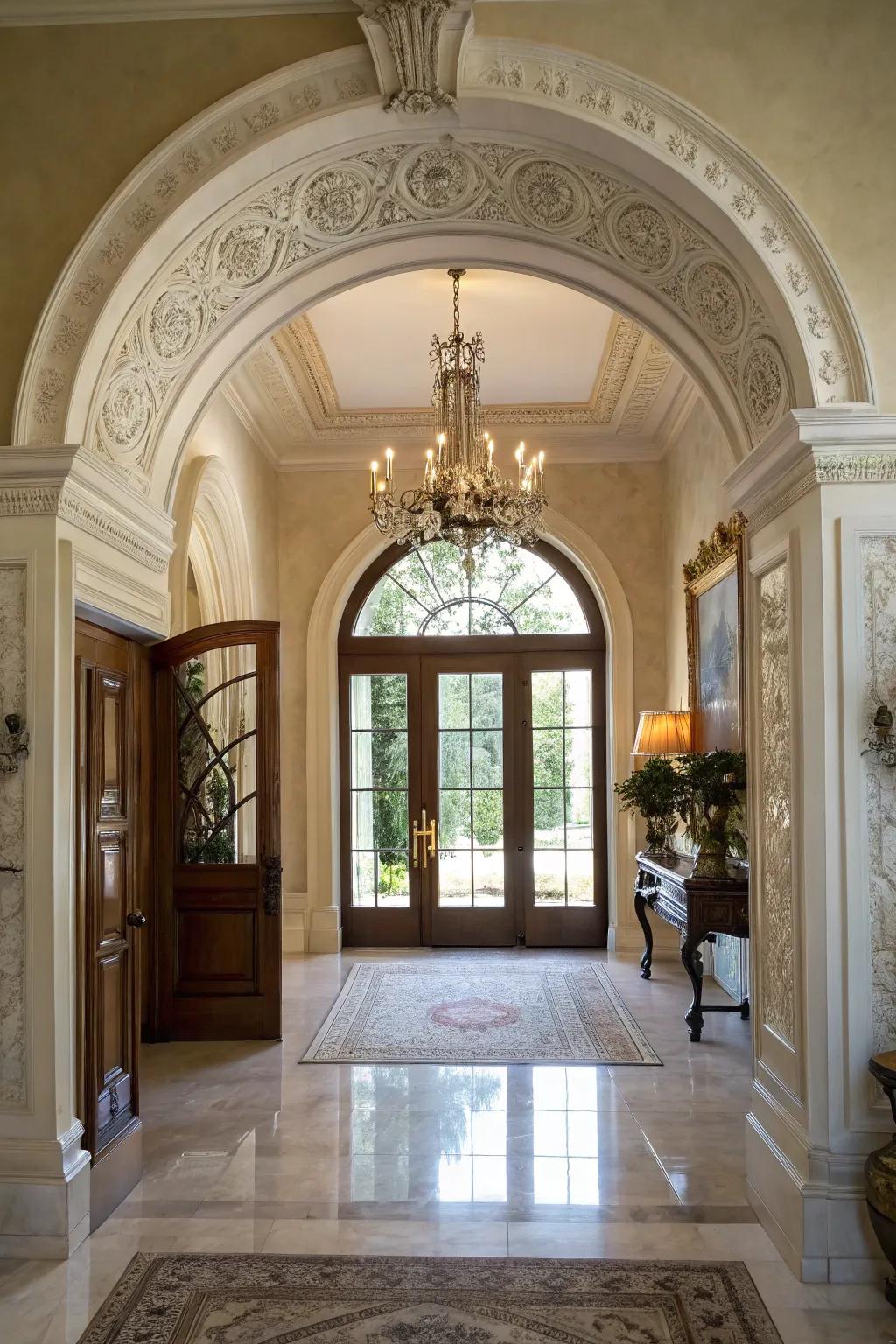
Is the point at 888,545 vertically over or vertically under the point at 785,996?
over

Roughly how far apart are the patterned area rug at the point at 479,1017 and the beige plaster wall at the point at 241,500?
2.73 metres

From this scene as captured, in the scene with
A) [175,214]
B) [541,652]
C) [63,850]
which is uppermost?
[175,214]

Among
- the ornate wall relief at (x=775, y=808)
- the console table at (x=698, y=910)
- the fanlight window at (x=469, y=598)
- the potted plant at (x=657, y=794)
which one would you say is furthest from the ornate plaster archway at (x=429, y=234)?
the fanlight window at (x=469, y=598)

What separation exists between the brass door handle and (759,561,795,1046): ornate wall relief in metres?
5.69

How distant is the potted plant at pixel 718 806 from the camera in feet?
20.5

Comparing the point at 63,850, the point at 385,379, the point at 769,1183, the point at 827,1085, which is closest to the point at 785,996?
the point at 827,1085

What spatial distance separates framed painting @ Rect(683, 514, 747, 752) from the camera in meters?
6.57

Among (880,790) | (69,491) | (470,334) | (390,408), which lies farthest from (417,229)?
(390,408)

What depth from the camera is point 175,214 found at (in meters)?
3.92

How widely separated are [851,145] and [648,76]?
74 cm

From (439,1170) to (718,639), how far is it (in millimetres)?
3939

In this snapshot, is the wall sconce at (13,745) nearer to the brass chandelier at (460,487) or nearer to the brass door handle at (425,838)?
the brass chandelier at (460,487)

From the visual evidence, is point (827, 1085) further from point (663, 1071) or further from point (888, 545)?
point (663, 1071)

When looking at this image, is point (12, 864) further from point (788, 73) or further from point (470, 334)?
point (470, 334)
